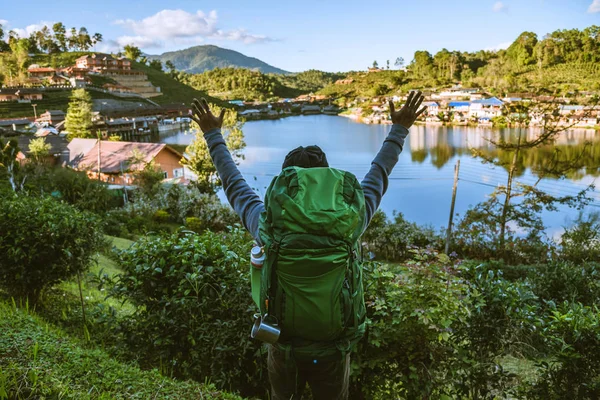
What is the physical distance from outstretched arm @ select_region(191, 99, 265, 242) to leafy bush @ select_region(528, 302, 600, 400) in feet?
4.60

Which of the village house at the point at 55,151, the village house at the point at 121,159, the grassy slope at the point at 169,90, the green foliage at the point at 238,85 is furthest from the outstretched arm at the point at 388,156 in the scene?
the green foliage at the point at 238,85

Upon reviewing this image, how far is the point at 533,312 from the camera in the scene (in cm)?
199

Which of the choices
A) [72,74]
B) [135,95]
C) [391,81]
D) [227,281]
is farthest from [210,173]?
[391,81]

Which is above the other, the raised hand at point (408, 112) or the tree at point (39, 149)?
the raised hand at point (408, 112)

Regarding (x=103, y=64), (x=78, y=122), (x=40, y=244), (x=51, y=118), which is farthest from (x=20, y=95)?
(x=40, y=244)

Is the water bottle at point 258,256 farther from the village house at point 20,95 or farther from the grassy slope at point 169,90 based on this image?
the grassy slope at point 169,90

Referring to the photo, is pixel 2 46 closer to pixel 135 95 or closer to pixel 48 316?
pixel 135 95

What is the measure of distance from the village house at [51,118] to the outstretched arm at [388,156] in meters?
49.2

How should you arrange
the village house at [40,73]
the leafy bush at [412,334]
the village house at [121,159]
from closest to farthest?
the leafy bush at [412,334]
the village house at [121,159]
the village house at [40,73]

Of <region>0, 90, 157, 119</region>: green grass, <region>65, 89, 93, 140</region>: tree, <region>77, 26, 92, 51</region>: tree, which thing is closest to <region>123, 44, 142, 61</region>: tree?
<region>77, 26, 92, 51</region>: tree

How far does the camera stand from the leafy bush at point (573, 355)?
1.83 meters

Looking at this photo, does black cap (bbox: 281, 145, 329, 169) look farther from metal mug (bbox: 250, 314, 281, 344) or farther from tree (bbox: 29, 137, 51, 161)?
tree (bbox: 29, 137, 51, 161)

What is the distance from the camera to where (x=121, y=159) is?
2367cm

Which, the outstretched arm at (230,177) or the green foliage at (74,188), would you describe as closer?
the outstretched arm at (230,177)
